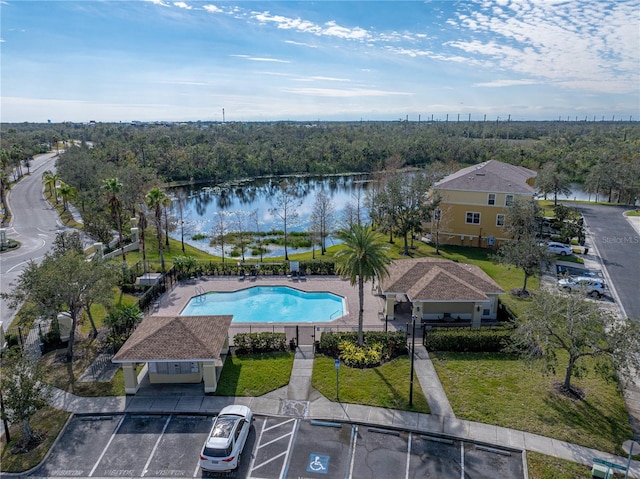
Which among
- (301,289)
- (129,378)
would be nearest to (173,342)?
(129,378)

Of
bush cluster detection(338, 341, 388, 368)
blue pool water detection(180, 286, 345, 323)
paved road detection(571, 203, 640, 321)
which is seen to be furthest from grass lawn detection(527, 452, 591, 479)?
blue pool water detection(180, 286, 345, 323)

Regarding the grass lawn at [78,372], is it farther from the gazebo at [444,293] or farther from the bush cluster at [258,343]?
the gazebo at [444,293]

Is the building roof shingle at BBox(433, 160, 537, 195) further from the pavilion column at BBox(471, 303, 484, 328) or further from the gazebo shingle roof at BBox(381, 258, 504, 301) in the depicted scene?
the pavilion column at BBox(471, 303, 484, 328)

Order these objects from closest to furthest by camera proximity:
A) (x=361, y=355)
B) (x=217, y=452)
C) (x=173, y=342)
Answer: (x=217, y=452) < (x=173, y=342) < (x=361, y=355)

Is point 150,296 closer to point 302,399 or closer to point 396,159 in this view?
point 302,399

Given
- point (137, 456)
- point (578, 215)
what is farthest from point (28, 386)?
point (578, 215)

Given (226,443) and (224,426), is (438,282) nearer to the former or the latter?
(224,426)
